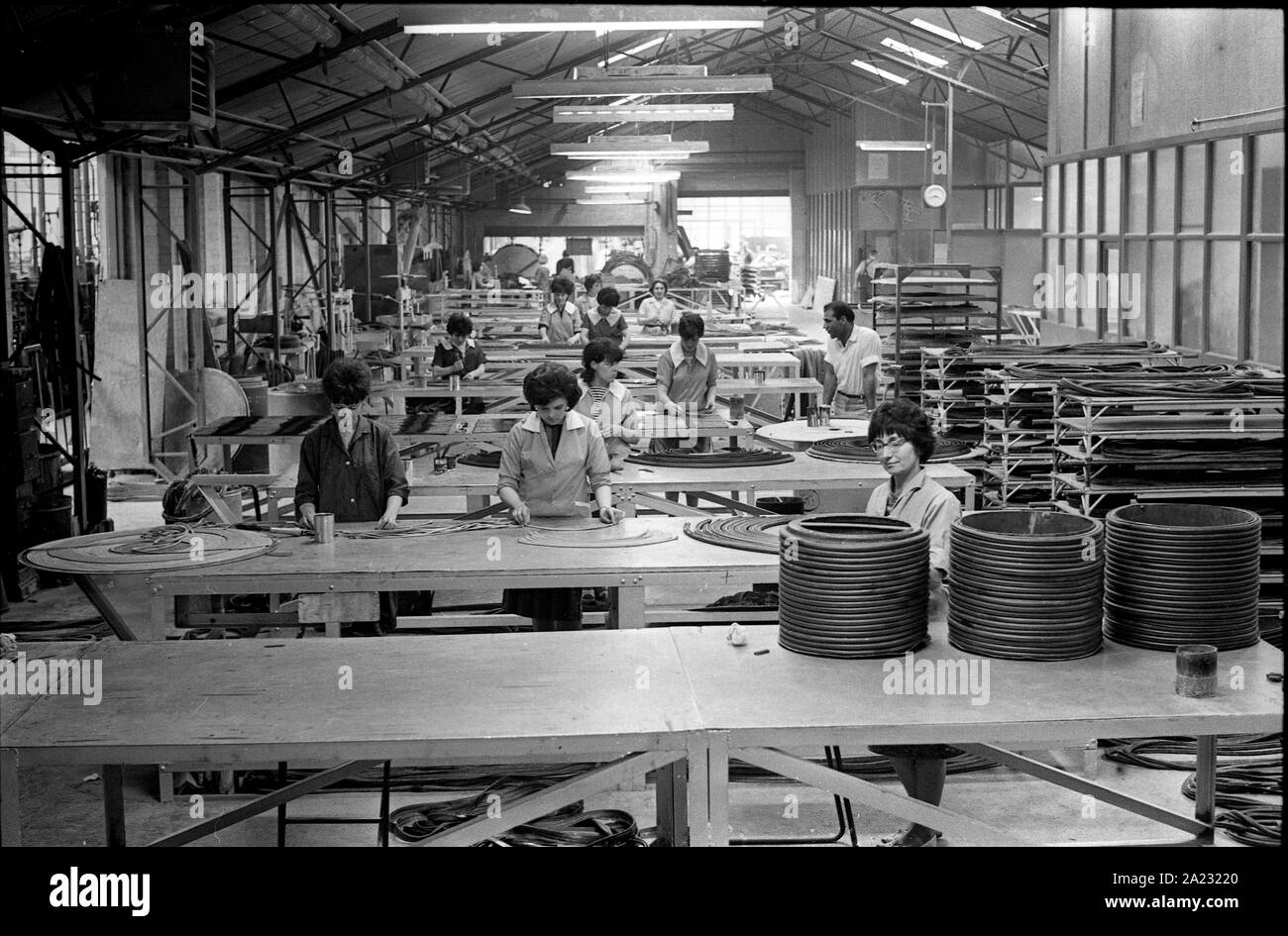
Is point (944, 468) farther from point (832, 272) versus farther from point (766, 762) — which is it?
point (832, 272)

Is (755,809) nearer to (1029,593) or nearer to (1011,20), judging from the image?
(1029,593)

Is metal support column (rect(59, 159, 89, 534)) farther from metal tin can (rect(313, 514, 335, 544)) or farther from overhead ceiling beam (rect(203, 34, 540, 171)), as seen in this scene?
metal tin can (rect(313, 514, 335, 544))

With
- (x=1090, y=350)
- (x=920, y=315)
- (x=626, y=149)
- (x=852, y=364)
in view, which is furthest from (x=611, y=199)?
(x=1090, y=350)

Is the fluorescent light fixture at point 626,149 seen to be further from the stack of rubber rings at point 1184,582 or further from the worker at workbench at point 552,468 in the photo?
the stack of rubber rings at point 1184,582

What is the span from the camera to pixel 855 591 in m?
4.04

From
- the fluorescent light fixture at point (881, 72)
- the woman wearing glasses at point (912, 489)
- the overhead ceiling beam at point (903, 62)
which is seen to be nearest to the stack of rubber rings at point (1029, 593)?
the woman wearing glasses at point (912, 489)

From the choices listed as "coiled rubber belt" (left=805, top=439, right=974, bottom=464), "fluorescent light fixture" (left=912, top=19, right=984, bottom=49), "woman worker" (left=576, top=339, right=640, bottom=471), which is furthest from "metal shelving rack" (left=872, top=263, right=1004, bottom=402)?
"fluorescent light fixture" (left=912, top=19, right=984, bottom=49)

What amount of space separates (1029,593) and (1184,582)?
→ 467mm

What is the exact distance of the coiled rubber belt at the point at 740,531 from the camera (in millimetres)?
5594

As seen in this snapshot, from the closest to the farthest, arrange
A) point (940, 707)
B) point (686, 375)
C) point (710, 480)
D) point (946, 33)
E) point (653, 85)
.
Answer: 1. point (940, 707)
2. point (710, 480)
3. point (686, 375)
4. point (653, 85)
5. point (946, 33)

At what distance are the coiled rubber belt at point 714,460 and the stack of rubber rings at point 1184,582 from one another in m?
3.53

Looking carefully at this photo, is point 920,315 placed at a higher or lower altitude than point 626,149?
lower
